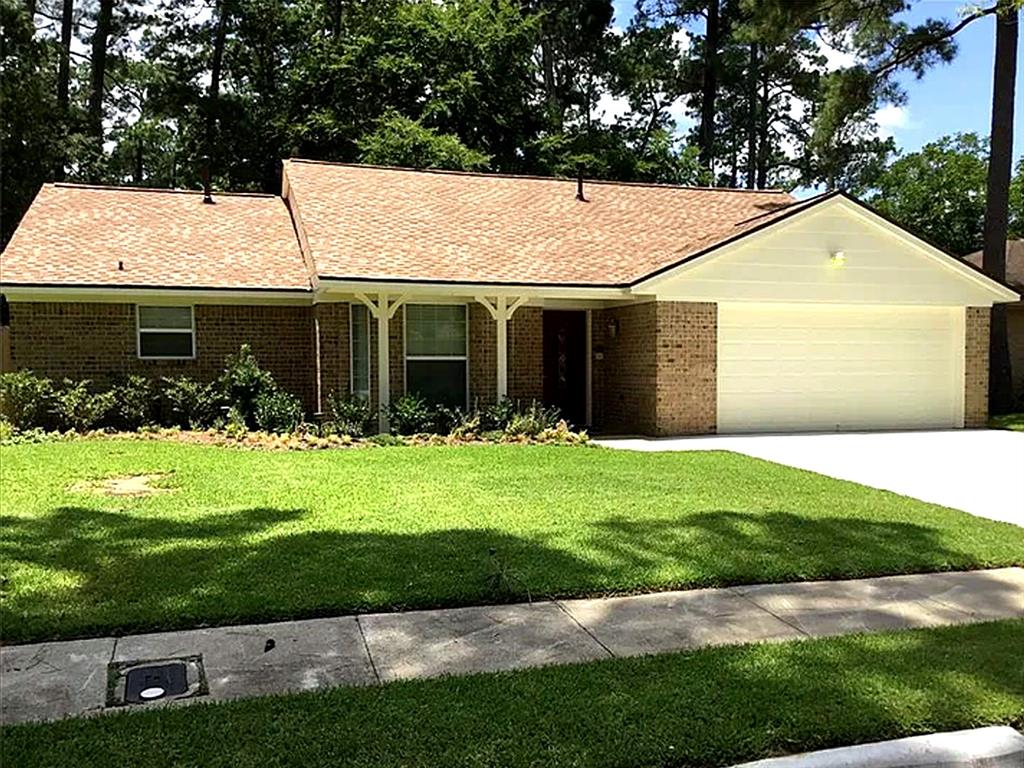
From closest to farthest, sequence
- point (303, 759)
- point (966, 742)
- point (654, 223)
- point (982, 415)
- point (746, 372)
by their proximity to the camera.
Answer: point (303, 759), point (966, 742), point (746, 372), point (982, 415), point (654, 223)

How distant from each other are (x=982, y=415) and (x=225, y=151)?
2410 centimetres

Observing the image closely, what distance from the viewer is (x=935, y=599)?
561 centimetres

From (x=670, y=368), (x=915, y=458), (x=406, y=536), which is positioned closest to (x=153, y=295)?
(x=670, y=368)

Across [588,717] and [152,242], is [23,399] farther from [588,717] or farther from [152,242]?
[588,717]

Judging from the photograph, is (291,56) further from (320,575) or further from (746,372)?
(320,575)

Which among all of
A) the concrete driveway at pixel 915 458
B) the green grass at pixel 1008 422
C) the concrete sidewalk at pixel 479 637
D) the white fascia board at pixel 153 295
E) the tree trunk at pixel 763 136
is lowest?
the green grass at pixel 1008 422

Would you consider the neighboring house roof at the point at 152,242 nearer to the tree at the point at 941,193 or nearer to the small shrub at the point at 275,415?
the small shrub at the point at 275,415

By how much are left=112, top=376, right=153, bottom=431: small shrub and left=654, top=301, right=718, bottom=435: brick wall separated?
842 cm

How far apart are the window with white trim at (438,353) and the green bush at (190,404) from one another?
321 cm

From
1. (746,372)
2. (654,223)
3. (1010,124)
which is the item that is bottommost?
(746,372)

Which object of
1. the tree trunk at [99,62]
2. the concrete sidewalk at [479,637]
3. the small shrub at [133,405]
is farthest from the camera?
the tree trunk at [99,62]

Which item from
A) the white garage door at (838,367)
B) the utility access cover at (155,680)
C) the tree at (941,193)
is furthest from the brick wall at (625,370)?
the tree at (941,193)

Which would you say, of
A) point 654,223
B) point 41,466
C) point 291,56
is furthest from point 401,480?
point 291,56

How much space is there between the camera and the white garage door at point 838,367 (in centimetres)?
1540
